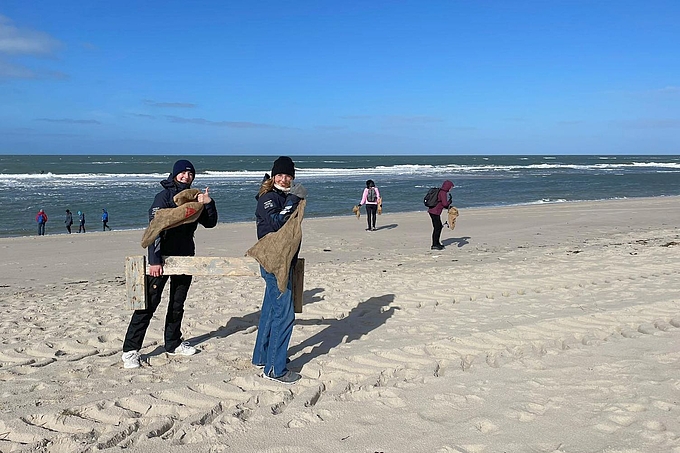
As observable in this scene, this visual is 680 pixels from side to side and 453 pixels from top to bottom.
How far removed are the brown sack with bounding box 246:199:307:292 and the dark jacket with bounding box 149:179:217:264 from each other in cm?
75

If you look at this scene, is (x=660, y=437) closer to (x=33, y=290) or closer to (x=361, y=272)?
(x=361, y=272)

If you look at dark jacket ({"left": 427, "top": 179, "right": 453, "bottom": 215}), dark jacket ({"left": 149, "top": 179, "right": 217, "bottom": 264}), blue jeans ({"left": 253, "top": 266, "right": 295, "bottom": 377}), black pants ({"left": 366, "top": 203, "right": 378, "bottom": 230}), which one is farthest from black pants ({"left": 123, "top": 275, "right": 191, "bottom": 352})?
black pants ({"left": 366, "top": 203, "right": 378, "bottom": 230})

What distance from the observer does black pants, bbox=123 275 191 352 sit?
4.56 m

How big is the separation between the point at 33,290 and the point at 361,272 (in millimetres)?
5398

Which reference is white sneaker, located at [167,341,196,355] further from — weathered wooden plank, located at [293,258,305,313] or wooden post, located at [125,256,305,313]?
weathered wooden plank, located at [293,258,305,313]

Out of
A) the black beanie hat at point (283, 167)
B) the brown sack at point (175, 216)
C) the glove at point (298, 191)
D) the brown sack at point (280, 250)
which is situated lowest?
the brown sack at point (280, 250)

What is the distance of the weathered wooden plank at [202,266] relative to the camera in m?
4.48

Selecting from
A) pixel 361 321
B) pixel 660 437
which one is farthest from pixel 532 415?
pixel 361 321

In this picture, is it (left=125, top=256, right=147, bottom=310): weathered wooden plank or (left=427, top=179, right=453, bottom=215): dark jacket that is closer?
(left=125, top=256, right=147, bottom=310): weathered wooden plank

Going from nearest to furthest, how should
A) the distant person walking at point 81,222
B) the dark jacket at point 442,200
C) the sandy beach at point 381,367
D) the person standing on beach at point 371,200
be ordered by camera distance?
the sandy beach at point 381,367 → the dark jacket at point 442,200 → the person standing on beach at point 371,200 → the distant person walking at point 81,222

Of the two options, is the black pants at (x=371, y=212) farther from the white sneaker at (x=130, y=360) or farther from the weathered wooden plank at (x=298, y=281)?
the white sneaker at (x=130, y=360)

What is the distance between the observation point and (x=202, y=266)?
4480 mm

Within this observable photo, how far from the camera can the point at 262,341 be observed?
14.4 ft

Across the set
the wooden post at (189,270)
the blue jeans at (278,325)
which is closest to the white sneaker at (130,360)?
the wooden post at (189,270)
